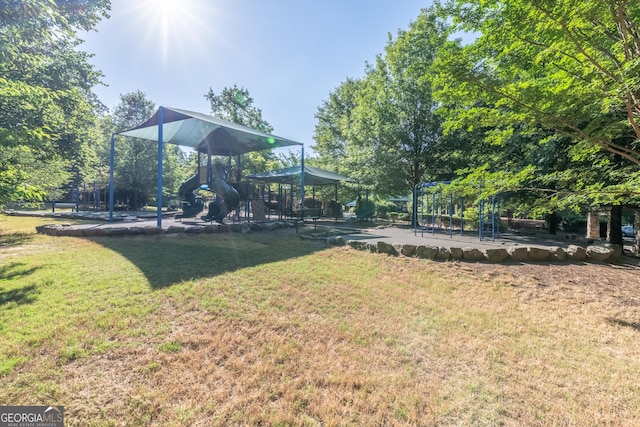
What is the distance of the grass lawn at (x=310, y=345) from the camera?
6.36 ft

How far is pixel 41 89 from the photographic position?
Result: 206 inches

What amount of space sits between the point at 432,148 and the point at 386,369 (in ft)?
40.3

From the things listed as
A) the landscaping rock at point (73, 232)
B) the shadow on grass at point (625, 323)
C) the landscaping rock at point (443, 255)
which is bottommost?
the shadow on grass at point (625, 323)

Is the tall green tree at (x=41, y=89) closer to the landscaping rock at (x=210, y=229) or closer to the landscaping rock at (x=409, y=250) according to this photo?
the landscaping rock at (x=210, y=229)

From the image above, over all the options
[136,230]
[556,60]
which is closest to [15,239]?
[136,230]

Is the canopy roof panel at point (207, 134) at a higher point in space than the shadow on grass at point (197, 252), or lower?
higher

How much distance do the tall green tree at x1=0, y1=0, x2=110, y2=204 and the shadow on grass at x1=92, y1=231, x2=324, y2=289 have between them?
1.96m

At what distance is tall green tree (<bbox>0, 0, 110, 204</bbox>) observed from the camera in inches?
184

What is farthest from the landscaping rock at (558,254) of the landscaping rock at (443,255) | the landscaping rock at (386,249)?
the landscaping rock at (386,249)

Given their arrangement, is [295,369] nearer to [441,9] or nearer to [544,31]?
[544,31]

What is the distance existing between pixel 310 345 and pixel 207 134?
1108 cm

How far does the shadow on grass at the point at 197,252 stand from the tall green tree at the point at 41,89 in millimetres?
1957

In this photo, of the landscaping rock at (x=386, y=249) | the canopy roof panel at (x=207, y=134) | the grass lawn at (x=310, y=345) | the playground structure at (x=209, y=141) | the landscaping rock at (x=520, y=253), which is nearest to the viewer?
the grass lawn at (x=310, y=345)

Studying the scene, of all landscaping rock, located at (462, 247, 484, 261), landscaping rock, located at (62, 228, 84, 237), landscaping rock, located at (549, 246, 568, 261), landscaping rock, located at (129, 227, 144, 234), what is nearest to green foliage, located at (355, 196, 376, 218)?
landscaping rock, located at (462, 247, 484, 261)
